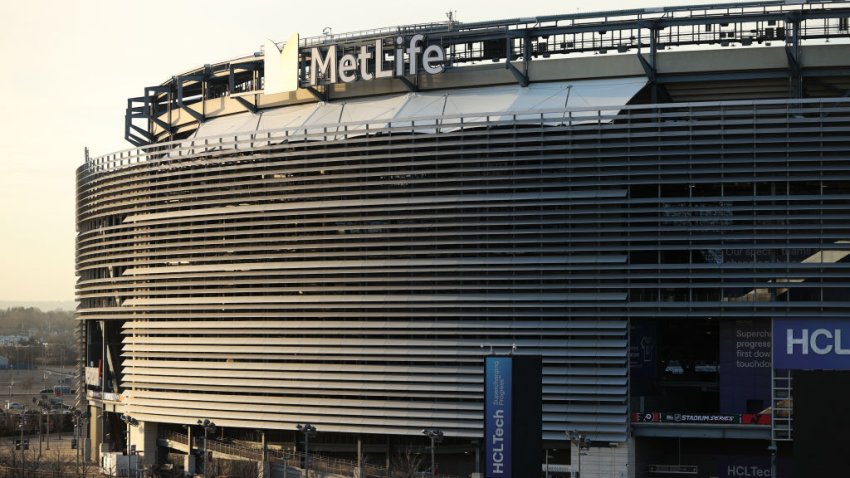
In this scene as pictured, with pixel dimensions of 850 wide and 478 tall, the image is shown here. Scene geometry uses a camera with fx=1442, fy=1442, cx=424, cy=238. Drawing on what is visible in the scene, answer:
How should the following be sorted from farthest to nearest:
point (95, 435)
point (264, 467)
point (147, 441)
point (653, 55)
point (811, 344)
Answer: point (95, 435), point (147, 441), point (264, 467), point (653, 55), point (811, 344)

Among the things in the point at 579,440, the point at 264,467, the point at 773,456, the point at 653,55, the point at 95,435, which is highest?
the point at 653,55

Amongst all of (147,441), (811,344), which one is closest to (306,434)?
(147,441)

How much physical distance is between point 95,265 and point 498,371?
66295mm

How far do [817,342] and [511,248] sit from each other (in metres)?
23.3

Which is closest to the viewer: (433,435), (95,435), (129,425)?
(433,435)

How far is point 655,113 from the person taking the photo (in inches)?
4176

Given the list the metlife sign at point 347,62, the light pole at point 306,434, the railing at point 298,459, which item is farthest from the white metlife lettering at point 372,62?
the railing at point 298,459

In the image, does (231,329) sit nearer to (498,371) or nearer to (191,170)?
(191,170)

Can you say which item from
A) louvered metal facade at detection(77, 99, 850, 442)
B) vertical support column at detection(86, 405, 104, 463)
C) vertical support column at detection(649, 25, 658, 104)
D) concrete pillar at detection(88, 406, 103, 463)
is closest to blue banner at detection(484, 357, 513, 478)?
louvered metal facade at detection(77, 99, 850, 442)

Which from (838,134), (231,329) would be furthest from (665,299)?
(231,329)

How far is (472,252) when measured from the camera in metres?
110

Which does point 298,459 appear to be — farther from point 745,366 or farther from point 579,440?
point 745,366

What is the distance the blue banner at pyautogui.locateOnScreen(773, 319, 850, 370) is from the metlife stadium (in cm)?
15

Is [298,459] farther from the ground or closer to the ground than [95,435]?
farther from the ground
